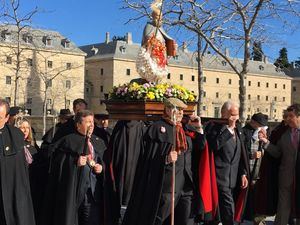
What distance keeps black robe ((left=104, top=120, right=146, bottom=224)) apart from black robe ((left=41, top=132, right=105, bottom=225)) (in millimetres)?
980

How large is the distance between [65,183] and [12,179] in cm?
97

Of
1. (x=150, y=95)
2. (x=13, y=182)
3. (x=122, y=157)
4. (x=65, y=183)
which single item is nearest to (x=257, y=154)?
(x=150, y=95)

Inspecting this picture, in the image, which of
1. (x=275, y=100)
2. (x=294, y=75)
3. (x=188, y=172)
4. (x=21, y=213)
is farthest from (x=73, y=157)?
(x=294, y=75)

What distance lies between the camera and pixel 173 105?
22.3 ft

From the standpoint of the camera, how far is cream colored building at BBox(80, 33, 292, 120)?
312 feet

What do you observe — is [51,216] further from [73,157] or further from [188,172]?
[188,172]

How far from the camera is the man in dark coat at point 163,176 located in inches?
267

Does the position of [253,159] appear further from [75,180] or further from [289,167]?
[75,180]

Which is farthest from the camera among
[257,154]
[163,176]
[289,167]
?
[289,167]

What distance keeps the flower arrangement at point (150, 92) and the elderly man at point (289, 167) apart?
5.08 ft

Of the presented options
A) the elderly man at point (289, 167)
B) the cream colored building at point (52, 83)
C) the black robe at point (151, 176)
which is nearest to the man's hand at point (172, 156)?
the black robe at point (151, 176)

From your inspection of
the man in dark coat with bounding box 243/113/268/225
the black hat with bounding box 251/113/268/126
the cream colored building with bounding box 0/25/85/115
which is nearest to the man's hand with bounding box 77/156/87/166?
the man in dark coat with bounding box 243/113/268/225

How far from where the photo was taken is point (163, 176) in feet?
22.2

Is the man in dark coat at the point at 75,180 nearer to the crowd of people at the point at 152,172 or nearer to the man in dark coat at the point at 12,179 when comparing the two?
the crowd of people at the point at 152,172
